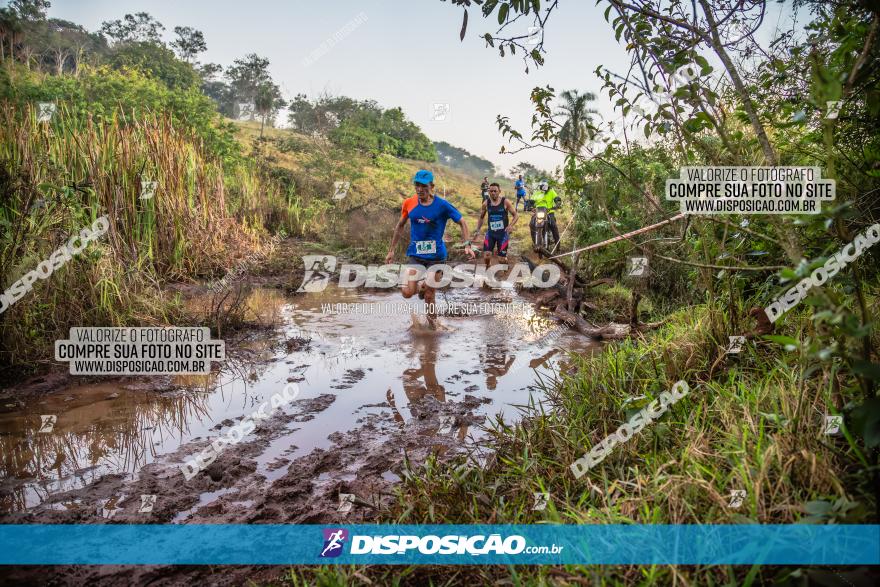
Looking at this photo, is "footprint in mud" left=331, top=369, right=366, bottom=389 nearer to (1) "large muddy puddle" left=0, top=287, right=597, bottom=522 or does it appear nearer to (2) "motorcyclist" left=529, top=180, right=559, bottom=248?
(1) "large muddy puddle" left=0, top=287, right=597, bottom=522

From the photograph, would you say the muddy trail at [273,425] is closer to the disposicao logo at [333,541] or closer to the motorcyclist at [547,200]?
the disposicao logo at [333,541]

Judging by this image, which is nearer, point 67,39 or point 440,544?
point 440,544

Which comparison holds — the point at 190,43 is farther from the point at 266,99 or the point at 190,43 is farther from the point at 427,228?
the point at 427,228

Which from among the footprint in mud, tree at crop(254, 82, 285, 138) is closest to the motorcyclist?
the footprint in mud

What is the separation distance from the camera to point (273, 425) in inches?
169

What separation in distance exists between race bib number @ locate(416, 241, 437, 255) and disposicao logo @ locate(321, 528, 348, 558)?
4968 mm

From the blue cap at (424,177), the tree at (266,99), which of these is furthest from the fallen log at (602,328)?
the tree at (266,99)

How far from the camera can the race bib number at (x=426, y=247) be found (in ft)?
24.1

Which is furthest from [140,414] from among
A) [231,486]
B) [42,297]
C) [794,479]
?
[794,479]

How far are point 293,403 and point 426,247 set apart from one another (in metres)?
3.34

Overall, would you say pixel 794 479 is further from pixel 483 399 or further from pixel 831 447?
pixel 483 399

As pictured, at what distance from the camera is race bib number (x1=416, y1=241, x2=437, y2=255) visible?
7.35 meters

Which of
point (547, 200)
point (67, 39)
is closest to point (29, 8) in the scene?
point (67, 39)

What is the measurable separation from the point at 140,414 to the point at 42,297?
1.96 metres
